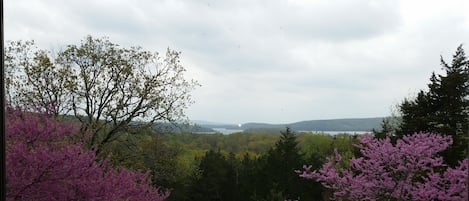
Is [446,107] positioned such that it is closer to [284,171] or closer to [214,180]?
[284,171]

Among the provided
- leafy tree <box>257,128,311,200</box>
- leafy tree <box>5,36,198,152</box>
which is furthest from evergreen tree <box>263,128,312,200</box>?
leafy tree <box>5,36,198,152</box>

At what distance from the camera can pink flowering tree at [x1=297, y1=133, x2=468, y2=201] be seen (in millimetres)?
1932

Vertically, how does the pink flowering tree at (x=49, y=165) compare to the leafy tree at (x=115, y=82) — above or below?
below

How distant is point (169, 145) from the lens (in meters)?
4.02

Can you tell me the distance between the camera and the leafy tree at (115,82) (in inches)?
147

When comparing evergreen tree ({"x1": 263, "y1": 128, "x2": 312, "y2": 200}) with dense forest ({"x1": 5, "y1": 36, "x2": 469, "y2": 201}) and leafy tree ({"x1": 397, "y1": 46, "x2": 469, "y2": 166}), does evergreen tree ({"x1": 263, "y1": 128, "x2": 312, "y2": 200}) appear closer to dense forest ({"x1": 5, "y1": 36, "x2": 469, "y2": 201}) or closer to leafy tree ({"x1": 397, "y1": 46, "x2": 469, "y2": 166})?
dense forest ({"x1": 5, "y1": 36, "x2": 469, "y2": 201})

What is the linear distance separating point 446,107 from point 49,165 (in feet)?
6.76

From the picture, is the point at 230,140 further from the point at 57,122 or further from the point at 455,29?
the point at 455,29

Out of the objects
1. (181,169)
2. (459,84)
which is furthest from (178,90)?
(459,84)

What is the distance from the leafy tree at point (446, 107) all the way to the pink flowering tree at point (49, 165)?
5.64 feet

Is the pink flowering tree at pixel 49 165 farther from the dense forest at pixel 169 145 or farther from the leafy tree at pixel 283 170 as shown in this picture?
the leafy tree at pixel 283 170

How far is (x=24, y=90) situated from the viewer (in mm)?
3432

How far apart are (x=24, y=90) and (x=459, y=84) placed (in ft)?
10.2

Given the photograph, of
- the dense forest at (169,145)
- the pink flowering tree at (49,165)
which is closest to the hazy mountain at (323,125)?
the dense forest at (169,145)
